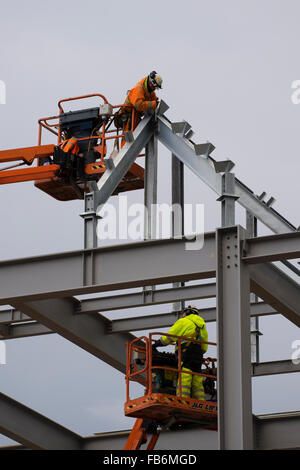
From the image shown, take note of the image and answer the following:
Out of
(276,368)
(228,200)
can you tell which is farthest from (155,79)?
(276,368)

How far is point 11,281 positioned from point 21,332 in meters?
5.14

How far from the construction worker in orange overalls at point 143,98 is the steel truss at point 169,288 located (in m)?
0.37

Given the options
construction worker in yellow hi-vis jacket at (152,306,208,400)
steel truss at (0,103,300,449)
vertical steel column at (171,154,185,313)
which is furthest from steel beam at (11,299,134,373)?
construction worker in yellow hi-vis jacket at (152,306,208,400)

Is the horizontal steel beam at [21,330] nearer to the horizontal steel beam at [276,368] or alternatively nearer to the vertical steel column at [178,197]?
the vertical steel column at [178,197]

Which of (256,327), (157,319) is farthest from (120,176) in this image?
(256,327)

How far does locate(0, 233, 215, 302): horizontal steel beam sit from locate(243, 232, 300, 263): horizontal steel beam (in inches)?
23.6

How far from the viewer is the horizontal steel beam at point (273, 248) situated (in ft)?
45.4

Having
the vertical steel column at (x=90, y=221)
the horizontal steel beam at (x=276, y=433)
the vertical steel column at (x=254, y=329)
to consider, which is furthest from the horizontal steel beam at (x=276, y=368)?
the vertical steel column at (x=90, y=221)

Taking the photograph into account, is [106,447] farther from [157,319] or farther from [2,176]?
[2,176]

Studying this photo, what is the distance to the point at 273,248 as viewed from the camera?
1395 centimetres

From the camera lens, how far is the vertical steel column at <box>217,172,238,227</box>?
15798mm

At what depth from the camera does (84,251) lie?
15.2m

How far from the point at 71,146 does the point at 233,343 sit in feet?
28.2

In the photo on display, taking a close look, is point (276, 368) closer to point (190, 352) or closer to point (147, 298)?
point (147, 298)
